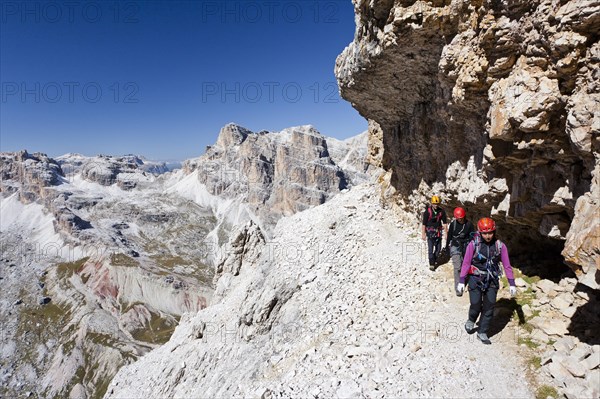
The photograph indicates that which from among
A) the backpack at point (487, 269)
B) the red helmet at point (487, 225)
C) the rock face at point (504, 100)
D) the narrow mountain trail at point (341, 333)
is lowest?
the narrow mountain trail at point (341, 333)

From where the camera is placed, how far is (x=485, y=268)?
1117 centimetres

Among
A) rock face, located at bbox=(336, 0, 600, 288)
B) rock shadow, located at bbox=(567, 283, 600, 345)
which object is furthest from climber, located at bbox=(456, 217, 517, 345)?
rock shadow, located at bbox=(567, 283, 600, 345)

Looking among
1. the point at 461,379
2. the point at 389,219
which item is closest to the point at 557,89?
the point at 461,379

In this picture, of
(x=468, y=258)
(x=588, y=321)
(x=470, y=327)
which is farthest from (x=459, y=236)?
(x=588, y=321)

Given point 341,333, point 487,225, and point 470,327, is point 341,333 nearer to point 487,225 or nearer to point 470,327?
point 470,327

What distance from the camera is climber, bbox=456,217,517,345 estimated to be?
36.1 ft

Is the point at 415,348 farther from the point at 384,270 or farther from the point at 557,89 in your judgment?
the point at 557,89

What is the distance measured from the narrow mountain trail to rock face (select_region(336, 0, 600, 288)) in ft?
14.9

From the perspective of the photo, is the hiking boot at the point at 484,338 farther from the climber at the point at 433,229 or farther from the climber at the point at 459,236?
the climber at the point at 433,229

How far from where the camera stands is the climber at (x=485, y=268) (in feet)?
36.1

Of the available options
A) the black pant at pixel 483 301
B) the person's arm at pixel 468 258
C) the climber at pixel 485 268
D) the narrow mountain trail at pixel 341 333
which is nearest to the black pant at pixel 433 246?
the narrow mountain trail at pixel 341 333

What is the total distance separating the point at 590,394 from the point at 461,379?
10.3ft

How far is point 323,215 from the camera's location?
106ft

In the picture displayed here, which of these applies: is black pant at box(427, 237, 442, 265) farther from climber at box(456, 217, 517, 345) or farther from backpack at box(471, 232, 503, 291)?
backpack at box(471, 232, 503, 291)
